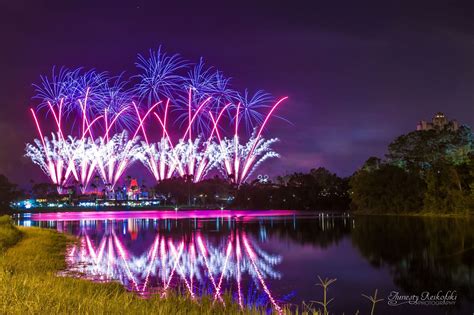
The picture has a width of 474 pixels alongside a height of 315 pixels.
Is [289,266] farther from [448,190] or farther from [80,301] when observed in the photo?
[448,190]

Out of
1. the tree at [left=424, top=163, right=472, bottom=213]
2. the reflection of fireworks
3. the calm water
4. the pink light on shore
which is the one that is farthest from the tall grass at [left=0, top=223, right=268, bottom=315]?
the pink light on shore

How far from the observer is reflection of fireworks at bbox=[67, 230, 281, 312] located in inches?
685

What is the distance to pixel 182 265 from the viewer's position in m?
22.2

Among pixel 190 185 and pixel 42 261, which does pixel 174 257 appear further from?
pixel 190 185

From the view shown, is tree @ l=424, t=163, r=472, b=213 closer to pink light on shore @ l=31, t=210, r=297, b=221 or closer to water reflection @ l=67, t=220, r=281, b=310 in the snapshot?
pink light on shore @ l=31, t=210, r=297, b=221

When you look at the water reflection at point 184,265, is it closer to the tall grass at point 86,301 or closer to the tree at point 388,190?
the tall grass at point 86,301

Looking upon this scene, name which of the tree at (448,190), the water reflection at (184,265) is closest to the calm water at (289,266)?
the water reflection at (184,265)

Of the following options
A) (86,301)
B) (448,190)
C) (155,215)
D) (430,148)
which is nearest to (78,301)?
(86,301)

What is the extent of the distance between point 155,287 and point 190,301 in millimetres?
4516

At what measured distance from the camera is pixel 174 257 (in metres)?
24.9

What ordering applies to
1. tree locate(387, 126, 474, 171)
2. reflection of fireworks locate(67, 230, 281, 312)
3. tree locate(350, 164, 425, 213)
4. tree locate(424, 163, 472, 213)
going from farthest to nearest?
tree locate(350, 164, 425, 213)
tree locate(387, 126, 474, 171)
tree locate(424, 163, 472, 213)
reflection of fireworks locate(67, 230, 281, 312)

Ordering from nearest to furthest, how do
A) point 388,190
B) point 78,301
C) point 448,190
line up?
point 78,301
point 448,190
point 388,190

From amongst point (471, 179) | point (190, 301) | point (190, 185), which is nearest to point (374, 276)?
point (190, 301)

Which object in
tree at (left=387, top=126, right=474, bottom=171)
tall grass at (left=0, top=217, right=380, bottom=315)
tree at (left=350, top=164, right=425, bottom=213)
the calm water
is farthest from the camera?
tree at (left=350, top=164, right=425, bottom=213)
